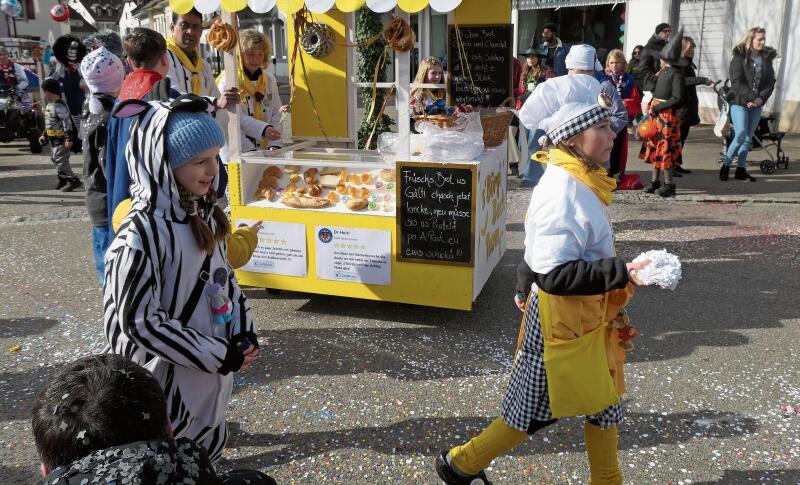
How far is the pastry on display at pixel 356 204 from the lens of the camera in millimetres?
4609

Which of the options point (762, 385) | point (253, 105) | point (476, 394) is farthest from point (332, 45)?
point (762, 385)

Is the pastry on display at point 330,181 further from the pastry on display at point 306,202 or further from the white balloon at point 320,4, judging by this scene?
the white balloon at point 320,4

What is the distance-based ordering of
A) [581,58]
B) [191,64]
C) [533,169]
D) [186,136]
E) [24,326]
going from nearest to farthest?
[186,136], [24,326], [191,64], [581,58], [533,169]

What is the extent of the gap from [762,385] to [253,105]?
14.0 ft

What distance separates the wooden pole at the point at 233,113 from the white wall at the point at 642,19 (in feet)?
42.1

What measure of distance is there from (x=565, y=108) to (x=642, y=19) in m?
14.9

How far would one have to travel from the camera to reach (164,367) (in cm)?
210

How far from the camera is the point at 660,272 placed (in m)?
2.21

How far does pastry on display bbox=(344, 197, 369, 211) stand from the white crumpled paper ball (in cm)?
262

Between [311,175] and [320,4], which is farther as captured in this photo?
[311,175]

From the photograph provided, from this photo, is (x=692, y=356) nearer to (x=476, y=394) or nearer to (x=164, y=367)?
(x=476, y=394)

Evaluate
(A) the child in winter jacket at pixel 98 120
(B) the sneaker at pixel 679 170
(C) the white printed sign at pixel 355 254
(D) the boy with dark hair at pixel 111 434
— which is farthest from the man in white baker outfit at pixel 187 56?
(B) the sneaker at pixel 679 170

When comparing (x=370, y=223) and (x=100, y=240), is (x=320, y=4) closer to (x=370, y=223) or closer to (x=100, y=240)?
(x=370, y=223)

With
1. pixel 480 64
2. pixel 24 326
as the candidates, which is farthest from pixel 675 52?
pixel 24 326
